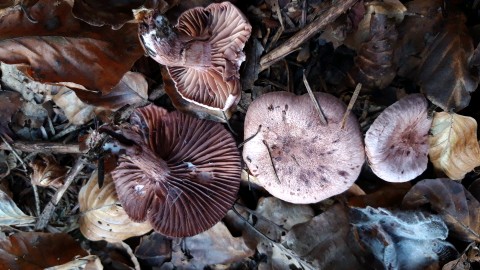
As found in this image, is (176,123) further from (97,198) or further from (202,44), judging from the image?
(97,198)

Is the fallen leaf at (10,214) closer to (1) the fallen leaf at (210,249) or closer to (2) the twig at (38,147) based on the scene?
(2) the twig at (38,147)

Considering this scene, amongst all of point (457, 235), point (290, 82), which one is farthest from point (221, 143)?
point (457, 235)

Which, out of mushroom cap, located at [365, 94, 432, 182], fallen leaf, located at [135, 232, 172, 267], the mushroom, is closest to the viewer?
the mushroom

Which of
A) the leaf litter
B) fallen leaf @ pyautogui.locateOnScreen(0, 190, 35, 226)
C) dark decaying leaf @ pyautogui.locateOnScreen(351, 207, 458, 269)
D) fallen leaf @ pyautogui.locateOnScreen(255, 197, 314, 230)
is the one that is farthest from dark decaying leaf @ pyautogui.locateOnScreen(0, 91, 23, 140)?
dark decaying leaf @ pyautogui.locateOnScreen(351, 207, 458, 269)

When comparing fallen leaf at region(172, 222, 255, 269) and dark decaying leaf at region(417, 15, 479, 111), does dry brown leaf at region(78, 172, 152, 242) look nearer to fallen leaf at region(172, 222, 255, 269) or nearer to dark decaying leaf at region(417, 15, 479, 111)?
fallen leaf at region(172, 222, 255, 269)

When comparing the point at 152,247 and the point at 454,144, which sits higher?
the point at 454,144

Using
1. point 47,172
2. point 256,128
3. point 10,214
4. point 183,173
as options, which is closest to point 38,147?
point 47,172

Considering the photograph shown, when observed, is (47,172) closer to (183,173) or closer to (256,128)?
(183,173)
